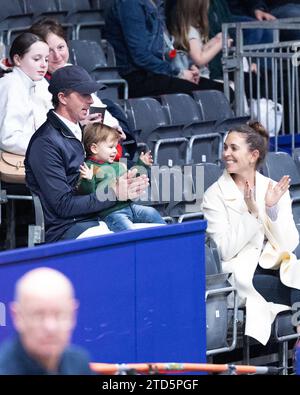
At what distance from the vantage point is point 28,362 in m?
5.30

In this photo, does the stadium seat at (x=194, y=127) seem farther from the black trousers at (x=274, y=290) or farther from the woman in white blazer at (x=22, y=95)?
the black trousers at (x=274, y=290)

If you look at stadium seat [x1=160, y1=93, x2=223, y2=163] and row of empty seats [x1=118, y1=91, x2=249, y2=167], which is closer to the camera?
row of empty seats [x1=118, y1=91, x2=249, y2=167]

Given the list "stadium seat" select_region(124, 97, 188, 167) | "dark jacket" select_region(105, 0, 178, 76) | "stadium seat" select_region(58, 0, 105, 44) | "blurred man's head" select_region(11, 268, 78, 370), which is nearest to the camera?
"blurred man's head" select_region(11, 268, 78, 370)

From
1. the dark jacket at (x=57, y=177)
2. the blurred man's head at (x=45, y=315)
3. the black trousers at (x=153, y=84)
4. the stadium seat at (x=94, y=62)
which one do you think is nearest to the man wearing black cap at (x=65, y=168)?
the dark jacket at (x=57, y=177)

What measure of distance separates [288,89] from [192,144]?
1488 millimetres

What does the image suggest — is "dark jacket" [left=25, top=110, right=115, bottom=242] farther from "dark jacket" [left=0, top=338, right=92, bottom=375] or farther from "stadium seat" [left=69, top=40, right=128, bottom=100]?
"stadium seat" [left=69, top=40, right=128, bottom=100]

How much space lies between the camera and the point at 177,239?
7.35 metres

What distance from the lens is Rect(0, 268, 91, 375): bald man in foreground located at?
512 cm

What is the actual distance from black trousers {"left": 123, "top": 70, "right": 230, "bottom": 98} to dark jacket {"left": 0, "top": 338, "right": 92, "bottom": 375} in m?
6.02

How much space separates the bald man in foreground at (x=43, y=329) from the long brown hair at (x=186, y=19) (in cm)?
657

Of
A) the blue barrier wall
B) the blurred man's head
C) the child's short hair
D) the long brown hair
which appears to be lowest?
the blurred man's head

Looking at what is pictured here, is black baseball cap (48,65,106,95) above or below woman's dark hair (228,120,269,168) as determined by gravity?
above

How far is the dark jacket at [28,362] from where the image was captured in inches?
208

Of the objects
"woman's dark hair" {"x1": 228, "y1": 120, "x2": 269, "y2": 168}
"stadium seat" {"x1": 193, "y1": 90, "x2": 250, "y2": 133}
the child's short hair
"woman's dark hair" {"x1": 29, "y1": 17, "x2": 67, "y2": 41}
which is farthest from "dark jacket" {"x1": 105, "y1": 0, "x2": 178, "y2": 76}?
the child's short hair
